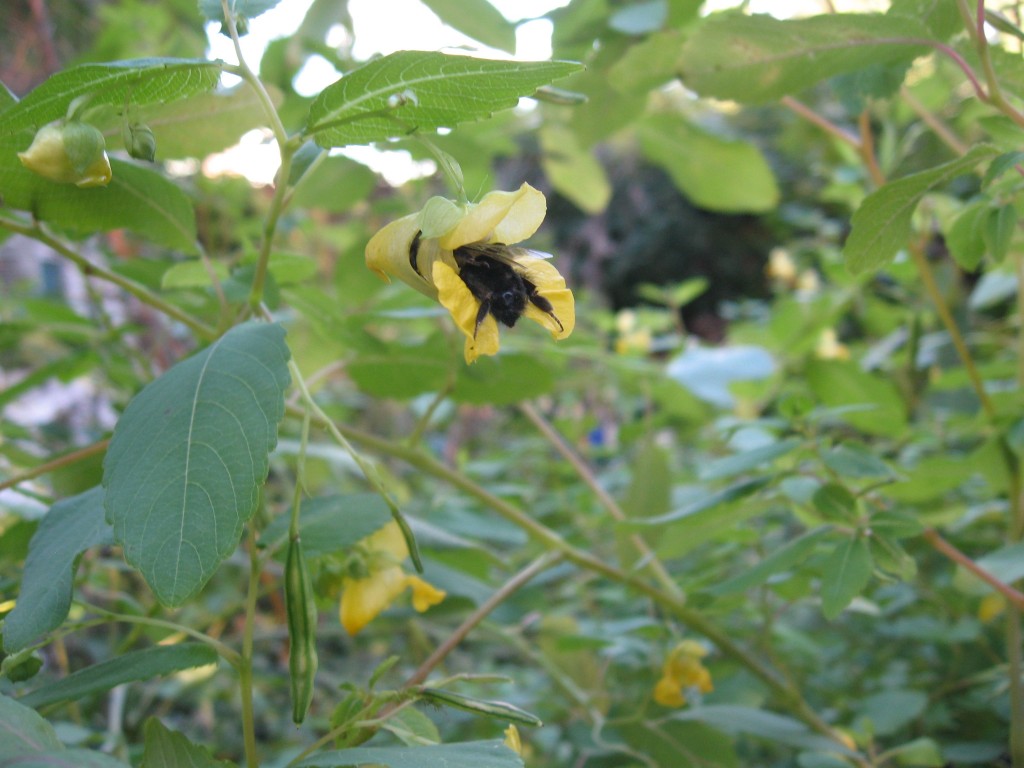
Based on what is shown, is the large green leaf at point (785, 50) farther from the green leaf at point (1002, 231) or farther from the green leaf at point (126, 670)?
the green leaf at point (126, 670)

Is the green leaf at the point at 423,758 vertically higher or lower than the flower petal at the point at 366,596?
higher

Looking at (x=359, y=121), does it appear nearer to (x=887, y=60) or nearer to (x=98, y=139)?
(x=98, y=139)

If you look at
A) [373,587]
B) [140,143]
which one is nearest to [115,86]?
[140,143]

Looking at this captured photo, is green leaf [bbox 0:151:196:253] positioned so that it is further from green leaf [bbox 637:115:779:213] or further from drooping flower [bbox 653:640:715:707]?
green leaf [bbox 637:115:779:213]

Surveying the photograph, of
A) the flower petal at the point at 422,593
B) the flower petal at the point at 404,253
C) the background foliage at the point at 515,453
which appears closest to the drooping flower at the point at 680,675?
the background foliage at the point at 515,453

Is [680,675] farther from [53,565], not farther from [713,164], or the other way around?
[713,164]

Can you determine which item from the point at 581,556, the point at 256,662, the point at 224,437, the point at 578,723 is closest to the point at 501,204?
the point at 224,437

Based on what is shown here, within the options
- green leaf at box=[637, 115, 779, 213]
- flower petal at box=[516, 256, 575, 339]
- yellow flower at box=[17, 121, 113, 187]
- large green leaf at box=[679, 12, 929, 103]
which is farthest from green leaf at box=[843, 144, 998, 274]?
green leaf at box=[637, 115, 779, 213]
